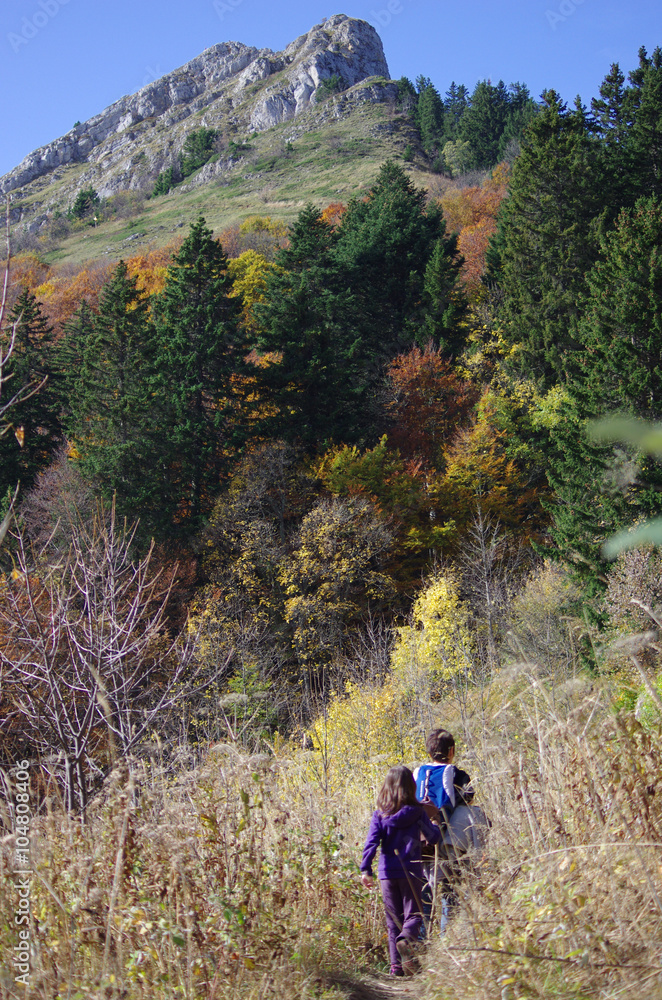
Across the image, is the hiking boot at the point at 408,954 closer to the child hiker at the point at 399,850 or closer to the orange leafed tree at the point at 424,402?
the child hiker at the point at 399,850

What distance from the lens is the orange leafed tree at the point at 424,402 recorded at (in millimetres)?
31391

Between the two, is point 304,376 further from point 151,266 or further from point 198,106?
point 198,106

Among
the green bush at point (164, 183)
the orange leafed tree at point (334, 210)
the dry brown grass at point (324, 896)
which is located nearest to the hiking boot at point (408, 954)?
the dry brown grass at point (324, 896)

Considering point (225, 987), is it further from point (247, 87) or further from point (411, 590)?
point (247, 87)

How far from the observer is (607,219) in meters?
30.2

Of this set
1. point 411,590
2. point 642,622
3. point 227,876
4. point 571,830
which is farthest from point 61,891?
point 411,590

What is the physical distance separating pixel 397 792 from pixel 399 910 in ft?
2.26

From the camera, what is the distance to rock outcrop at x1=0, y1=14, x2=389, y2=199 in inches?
4471

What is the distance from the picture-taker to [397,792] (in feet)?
13.0

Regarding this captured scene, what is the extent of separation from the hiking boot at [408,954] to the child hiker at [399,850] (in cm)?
2

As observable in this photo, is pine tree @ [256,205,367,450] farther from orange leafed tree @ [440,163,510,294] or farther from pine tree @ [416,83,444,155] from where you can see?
pine tree @ [416,83,444,155]

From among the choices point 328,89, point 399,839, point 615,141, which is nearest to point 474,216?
point 615,141

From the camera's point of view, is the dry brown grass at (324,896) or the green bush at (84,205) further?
the green bush at (84,205)

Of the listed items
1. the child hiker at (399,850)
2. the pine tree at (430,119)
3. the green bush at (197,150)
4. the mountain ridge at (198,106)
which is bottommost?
the child hiker at (399,850)
